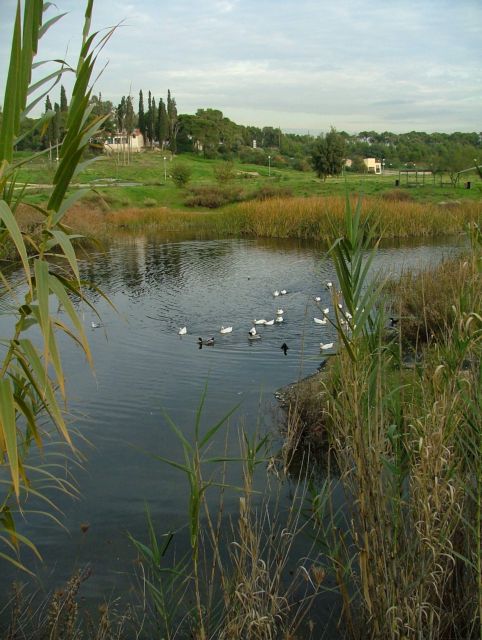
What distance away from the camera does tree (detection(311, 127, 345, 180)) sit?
151 ft

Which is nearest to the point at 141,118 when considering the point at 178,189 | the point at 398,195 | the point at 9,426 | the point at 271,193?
the point at 178,189

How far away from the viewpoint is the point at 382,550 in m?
2.82

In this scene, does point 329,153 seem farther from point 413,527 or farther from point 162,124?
point 413,527

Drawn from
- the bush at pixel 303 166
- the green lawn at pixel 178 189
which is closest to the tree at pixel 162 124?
the green lawn at pixel 178 189

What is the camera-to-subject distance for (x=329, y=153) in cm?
4662

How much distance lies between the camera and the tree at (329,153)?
46.1 metres

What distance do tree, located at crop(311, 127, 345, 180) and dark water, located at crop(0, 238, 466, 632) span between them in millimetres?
27354

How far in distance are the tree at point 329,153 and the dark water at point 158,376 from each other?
27.4 meters

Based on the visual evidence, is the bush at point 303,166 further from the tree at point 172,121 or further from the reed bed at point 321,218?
the reed bed at point 321,218

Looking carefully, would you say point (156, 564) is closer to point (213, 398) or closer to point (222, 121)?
point (213, 398)

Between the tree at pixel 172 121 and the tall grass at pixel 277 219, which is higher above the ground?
the tree at pixel 172 121

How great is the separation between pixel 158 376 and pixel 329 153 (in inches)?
1576

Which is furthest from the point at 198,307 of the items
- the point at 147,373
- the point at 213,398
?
the point at 213,398

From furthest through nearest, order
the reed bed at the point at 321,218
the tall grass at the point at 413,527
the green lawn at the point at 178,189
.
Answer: the green lawn at the point at 178,189 → the reed bed at the point at 321,218 → the tall grass at the point at 413,527
